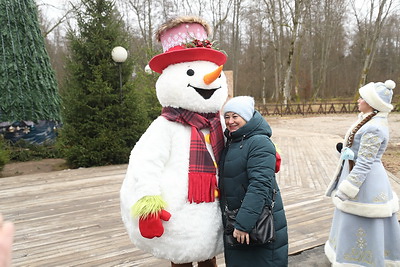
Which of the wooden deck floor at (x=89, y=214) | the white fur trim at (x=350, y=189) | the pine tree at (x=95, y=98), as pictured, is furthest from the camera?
the pine tree at (x=95, y=98)

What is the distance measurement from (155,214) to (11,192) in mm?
4670

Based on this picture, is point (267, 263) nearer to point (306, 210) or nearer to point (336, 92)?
point (306, 210)

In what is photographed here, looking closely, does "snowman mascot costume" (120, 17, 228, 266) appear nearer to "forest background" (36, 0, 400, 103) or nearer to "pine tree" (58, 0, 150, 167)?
"pine tree" (58, 0, 150, 167)

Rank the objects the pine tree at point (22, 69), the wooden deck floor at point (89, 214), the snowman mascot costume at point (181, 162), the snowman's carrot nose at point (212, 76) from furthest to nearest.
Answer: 1. the pine tree at point (22, 69)
2. the wooden deck floor at point (89, 214)
3. the snowman's carrot nose at point (212, 76)
4. the snowman mascot costume at point (181, 162)

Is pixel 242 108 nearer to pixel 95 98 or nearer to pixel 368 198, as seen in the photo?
pixel 368 198

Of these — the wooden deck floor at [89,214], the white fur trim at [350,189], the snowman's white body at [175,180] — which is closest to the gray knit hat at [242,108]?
the snowman's white body at [175,180]

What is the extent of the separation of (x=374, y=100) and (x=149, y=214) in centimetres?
203

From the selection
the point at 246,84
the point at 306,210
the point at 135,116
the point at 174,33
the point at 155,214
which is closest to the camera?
the point at 155,214

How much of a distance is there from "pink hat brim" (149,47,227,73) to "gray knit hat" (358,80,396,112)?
1.36 metres

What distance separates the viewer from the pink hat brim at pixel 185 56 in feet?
6.89

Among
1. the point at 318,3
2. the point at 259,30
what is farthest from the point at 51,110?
the point at 259,30

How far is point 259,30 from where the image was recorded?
102ft

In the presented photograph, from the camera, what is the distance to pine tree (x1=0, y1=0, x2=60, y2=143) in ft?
28.6

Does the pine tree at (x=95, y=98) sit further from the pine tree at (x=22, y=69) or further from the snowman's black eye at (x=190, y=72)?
the snowman's black eye at (x=190, y=72)
